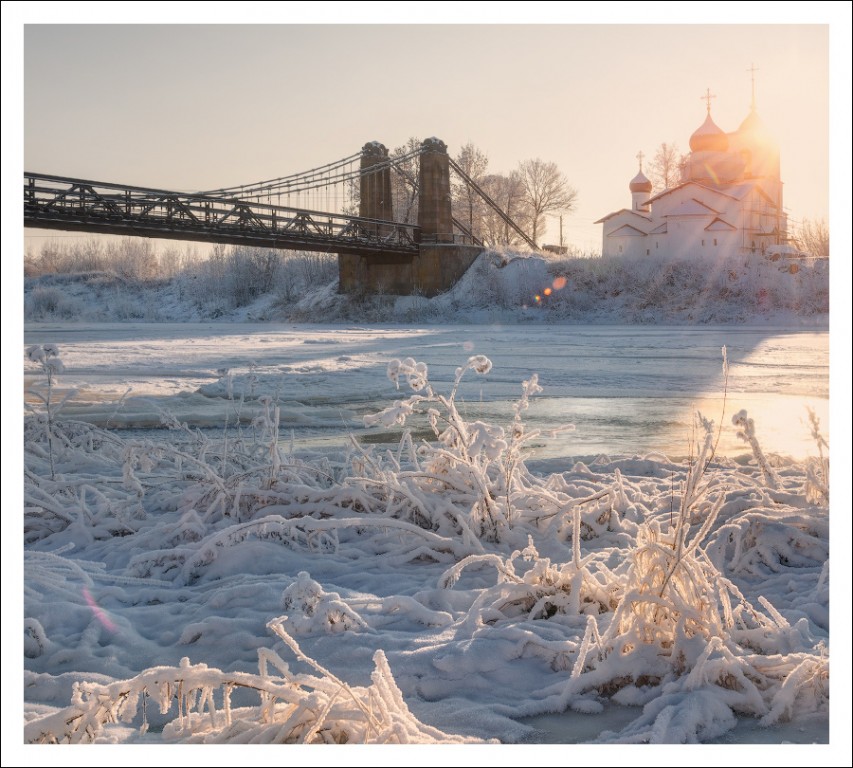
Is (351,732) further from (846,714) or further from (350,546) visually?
(350,546)

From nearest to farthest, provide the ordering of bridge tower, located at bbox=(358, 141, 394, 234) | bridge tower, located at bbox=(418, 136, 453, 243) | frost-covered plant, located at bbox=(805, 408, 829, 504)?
frost-covered plant, located at bbox=(805, 408, 829, 504), bridge tower, located at bbox=(418, 136, 453, 243), bridge tower, located at bbox=(358, 141, 394, 234)

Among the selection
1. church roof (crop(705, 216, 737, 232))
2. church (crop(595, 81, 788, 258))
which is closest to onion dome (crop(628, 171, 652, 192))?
church (crop(595, 81, 788, 258))

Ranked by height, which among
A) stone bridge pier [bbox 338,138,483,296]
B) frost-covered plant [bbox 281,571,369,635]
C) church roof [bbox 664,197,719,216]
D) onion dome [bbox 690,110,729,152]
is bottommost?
frost-covered plant [bbox 281,571,369,635]

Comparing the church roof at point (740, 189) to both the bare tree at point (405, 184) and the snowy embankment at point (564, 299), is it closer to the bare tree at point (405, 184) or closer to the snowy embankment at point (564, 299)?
the snowy embankment at point (564, 299)

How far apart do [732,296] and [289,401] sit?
87.2ft

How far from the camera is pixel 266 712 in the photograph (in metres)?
2.32

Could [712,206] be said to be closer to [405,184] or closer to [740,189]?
[740,189]

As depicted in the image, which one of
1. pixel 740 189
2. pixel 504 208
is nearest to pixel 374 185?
pixel 504 208

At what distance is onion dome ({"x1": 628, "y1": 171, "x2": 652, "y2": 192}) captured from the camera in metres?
49.3

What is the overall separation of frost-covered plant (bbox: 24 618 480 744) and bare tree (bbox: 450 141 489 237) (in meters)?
46.2

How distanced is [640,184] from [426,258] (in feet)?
56.2

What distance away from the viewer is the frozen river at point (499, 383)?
7590 millimetres

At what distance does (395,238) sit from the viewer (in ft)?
125

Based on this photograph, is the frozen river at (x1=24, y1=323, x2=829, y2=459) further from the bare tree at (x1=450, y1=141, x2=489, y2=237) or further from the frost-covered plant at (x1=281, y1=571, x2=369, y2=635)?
the bare tree at (x1=450, y1=141, x2=489, y2=237)
